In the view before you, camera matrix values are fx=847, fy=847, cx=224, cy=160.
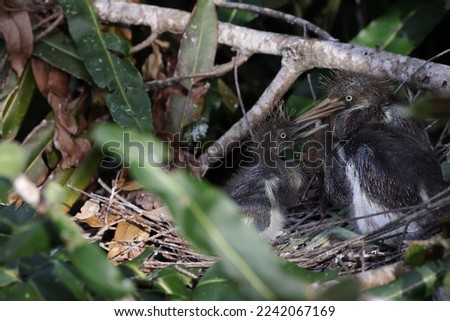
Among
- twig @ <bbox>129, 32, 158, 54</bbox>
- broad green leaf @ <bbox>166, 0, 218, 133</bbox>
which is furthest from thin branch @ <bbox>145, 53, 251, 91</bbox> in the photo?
twig @ <bbox>129, 32, 158, 54</bbox>

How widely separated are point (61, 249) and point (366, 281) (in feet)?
3.57

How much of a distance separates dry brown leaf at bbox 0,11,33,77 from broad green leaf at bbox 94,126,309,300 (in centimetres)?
253

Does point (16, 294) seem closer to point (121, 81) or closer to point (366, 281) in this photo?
point (366, 281)

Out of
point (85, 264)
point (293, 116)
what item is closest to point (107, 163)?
point (293, 116)

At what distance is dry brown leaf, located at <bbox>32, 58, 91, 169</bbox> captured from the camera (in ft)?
14.7

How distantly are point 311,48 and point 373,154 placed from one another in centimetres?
74

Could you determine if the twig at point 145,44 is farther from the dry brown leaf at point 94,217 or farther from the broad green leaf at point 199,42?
the dry brown leaf at point 94,217

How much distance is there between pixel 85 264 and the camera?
231 cm

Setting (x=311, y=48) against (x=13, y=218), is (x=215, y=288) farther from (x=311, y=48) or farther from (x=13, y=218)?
(x=311, y=48)

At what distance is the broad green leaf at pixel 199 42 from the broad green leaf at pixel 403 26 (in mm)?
874

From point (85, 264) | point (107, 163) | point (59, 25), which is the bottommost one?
point (107, 163)

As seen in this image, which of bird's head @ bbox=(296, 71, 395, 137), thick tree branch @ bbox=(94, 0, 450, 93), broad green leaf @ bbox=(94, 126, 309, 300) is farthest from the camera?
bird's head @ bbox=(296, 71, 395, 137)

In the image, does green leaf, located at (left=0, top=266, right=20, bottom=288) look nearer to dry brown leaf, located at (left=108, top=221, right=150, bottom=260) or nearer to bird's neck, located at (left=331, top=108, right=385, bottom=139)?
dry brown leaf, located at (left=108, top=221, right=150, bottom=260)

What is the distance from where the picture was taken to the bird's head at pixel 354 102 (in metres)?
4.12
